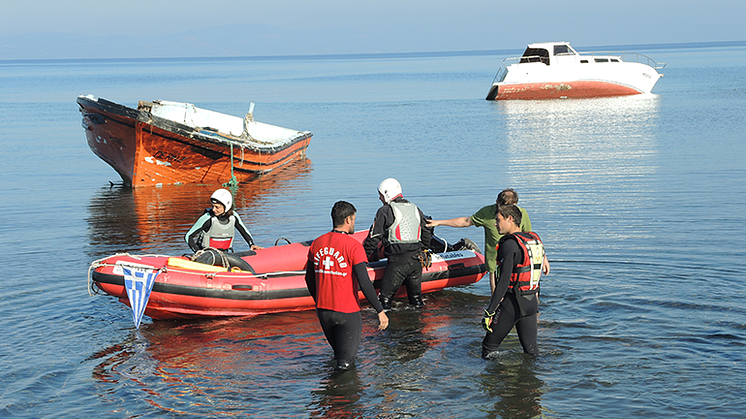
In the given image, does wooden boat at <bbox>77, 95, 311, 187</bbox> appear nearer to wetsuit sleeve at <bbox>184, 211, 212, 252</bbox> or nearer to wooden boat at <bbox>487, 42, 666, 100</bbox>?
wetsuit sleeve at <bbox>184, 211, 212, 252</bbox>

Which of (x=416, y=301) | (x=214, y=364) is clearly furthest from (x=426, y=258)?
(x=214, y=364)

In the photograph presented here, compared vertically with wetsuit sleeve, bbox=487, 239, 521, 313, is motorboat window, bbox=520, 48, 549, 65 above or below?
above

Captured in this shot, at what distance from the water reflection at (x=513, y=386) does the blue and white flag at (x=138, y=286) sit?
4188 millimetres

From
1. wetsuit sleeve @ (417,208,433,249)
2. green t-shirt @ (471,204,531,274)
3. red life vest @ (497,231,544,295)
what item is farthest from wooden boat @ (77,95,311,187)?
red life vest @ (497,231,544,295)

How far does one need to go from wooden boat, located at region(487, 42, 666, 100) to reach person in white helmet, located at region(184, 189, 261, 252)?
44.0 metres

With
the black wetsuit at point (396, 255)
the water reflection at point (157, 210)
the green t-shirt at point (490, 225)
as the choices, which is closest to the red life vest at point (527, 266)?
the green t-shirt at point (490, 225)

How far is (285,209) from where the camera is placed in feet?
57.1

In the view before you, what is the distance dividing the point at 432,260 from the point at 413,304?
0.96 metres

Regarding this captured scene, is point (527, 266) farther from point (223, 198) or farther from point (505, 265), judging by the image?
point (223, 198)

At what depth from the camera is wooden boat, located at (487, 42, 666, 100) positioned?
50625 mm

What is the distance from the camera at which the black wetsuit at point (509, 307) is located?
6340mm

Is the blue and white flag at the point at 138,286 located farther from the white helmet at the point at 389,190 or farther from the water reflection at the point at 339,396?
the white helmet at the point at 389,190

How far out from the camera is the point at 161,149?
20609 mm

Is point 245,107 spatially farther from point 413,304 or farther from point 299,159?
point 413,304
